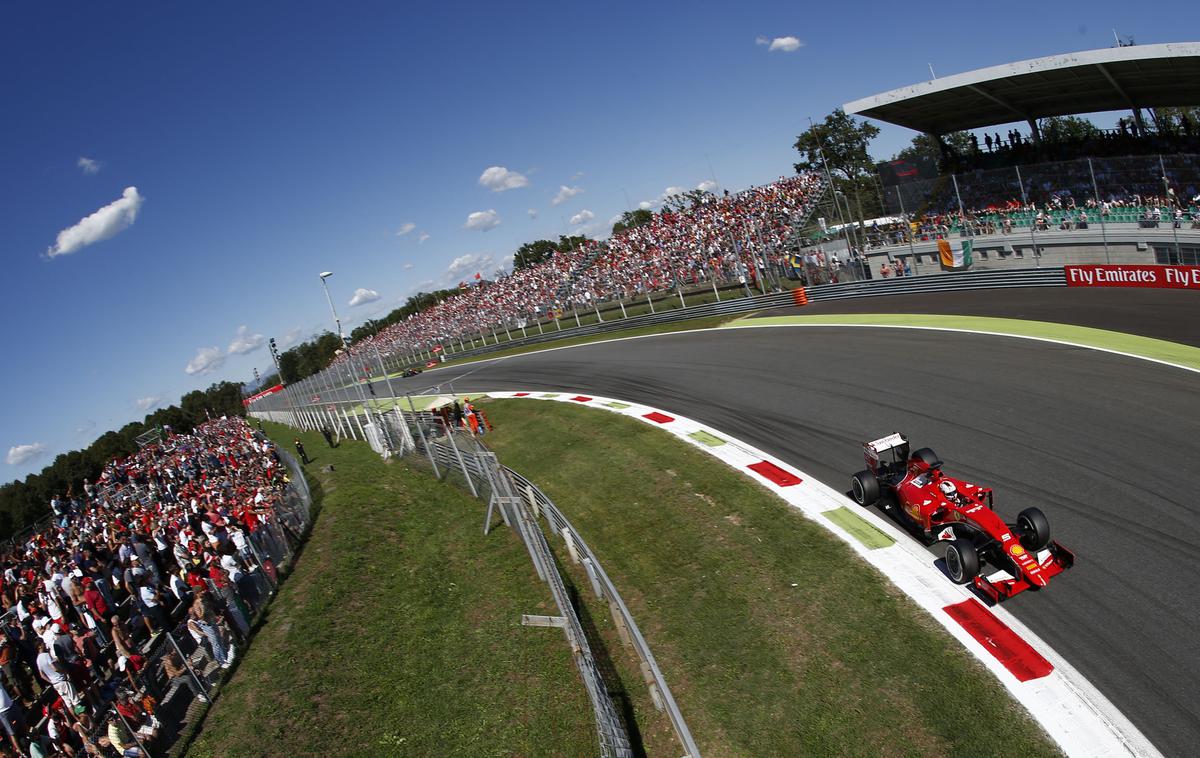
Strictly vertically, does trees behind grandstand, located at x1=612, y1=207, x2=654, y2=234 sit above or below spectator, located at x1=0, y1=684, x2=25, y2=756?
above

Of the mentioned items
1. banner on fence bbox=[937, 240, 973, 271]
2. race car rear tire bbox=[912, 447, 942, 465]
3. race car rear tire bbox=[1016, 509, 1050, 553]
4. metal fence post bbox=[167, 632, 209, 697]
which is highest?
banner on fence bbox=[937, 240, 973, 271]

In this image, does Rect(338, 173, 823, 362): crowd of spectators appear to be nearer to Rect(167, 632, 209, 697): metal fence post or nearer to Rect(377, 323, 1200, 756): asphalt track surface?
Rect(377, 323, 1200, 756): asphalt track surface

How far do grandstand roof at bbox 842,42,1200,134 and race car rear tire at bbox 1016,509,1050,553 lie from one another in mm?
23494

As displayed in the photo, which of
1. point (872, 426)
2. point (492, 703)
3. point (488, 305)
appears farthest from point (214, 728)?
point (488, 305)

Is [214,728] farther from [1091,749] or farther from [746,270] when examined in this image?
[746,270]

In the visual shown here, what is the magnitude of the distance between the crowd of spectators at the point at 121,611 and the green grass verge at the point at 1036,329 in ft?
60.7

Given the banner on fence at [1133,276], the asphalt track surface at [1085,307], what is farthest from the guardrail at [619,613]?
the banner on fence at [1133,276]

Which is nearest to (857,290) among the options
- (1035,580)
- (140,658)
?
(1035,580)

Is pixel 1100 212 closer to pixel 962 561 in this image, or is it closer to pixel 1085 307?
pixel 1085 307

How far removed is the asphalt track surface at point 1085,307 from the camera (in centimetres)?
1627

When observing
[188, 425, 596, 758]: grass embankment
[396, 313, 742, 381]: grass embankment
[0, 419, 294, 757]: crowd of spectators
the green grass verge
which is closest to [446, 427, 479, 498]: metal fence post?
[188, 425, 596, 758]: grass embankment

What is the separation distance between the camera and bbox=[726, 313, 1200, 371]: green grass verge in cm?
1436

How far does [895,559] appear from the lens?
9461 millimetres

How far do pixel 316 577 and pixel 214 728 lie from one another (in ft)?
14.1
